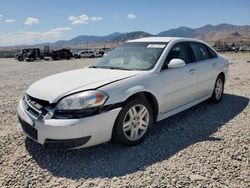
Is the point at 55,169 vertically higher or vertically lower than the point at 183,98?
lower

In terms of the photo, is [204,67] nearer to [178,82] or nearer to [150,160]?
[178,82]

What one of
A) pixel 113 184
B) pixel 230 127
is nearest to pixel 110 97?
pixel 113 184

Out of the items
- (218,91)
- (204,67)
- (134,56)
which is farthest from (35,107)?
(218,91)

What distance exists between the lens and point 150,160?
11.7 feet

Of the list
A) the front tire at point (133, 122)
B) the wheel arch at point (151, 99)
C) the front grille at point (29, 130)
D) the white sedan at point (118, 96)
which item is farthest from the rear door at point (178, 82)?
the front grille at point (29, 130)

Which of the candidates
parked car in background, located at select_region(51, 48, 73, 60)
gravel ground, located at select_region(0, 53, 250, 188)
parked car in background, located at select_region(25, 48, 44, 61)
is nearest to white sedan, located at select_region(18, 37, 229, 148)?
gravel ground, located at select_region(0, 53, 250, 188)

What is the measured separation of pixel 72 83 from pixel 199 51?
3034mm

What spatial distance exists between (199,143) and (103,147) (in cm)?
139

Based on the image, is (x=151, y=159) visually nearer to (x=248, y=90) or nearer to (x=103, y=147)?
(x=103, y=147)

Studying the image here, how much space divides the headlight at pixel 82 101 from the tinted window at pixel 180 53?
5.21 ft

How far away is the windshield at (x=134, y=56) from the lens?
14.7 feet

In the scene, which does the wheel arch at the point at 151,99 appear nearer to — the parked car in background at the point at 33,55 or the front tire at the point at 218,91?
the front tire at the point at 218,91

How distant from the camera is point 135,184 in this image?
119 inches

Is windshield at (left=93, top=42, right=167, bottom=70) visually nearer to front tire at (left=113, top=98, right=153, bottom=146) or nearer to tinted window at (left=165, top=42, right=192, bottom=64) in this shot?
tinted window at (left=165, top=42, right=192, bottom=64)
